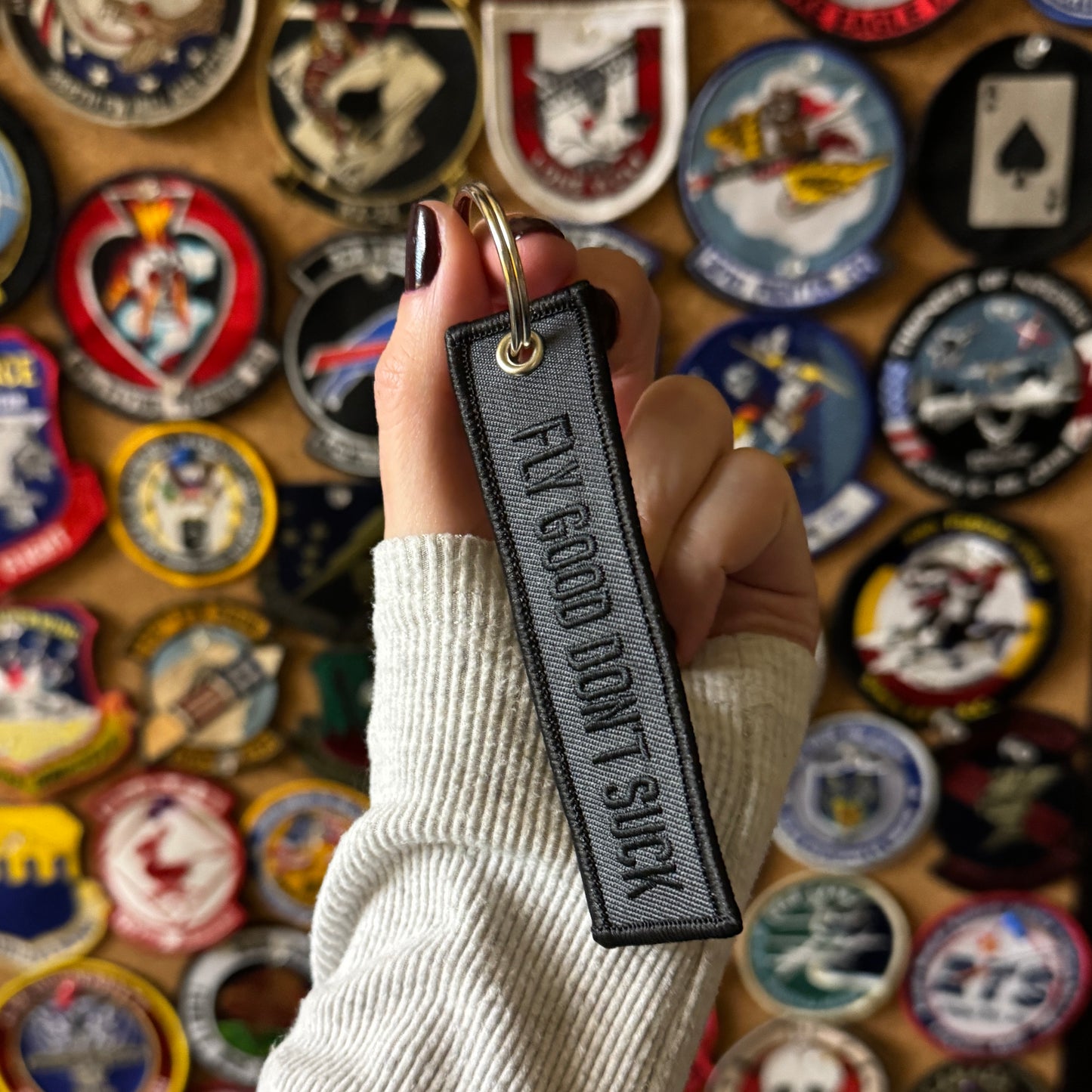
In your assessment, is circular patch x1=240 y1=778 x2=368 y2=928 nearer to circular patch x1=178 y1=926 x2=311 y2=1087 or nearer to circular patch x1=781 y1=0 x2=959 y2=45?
circular patch x1=178 y1=926 x2=311 y2=1087

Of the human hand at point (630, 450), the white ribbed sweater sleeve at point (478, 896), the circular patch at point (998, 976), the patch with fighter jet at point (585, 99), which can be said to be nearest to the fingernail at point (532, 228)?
the human hand at point (630, 450)

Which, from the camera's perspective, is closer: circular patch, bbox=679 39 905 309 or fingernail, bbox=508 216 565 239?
fingernail, bbox=508 216 565 239

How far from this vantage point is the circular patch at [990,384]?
0.59m

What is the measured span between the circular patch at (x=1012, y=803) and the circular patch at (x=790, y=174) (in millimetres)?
348

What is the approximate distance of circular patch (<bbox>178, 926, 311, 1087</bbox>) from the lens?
0.70 metres

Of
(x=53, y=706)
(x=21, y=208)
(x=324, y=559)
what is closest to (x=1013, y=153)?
(x=324, y=559)

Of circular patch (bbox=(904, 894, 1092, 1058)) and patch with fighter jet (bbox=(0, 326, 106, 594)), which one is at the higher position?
patch with fighter jet (bbox=(0, 326, 106, 594))

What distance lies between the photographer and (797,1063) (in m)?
0.72

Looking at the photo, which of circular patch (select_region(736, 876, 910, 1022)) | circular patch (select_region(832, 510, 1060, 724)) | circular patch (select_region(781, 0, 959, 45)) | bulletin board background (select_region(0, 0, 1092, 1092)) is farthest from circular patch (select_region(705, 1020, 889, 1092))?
circular patch (select_region(781, 0, 959, 45))

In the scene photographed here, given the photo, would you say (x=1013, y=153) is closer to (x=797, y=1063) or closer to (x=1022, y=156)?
(x=1022, y=156)

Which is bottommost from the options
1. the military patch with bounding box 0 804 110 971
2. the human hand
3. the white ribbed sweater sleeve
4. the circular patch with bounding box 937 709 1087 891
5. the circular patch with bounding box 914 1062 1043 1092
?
the circular patch with bounding box 914 1062 1043 1092

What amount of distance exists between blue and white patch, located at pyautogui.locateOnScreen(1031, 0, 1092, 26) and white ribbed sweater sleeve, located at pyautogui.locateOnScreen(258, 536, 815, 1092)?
490mm

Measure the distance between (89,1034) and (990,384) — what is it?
0.84 m

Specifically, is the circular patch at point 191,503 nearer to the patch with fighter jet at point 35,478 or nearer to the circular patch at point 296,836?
the patch with fighter jet at point 35,478
